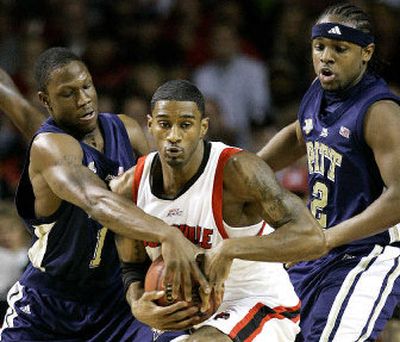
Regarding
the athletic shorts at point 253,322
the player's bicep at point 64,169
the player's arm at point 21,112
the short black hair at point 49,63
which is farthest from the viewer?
the player's arm at point 21,112

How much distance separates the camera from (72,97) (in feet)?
18.3

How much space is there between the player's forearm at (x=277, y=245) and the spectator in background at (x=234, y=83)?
504 cm

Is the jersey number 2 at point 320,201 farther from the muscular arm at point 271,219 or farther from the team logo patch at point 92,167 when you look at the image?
the team logo patch at point 92,167

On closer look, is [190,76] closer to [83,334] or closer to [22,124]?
[22,124]

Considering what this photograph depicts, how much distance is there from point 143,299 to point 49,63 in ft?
5.07

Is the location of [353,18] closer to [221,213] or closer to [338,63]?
[338,63]

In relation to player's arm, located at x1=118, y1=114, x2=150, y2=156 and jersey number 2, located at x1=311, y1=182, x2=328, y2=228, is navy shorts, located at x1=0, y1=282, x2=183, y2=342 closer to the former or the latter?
player's arm, located at x1=118, y1=114, x2=150, y2=156

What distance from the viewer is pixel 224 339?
4.79 meters

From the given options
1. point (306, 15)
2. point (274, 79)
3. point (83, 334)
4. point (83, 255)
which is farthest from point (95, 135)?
point (306, 15)

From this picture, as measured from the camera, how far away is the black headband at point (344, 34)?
18.0ft

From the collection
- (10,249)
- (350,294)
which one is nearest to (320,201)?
(350,294)

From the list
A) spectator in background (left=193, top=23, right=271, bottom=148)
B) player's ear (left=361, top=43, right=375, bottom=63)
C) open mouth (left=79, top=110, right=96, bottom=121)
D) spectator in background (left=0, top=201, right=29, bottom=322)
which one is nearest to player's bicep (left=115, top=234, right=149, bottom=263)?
open mouth (left=79, top=110, right=96, bottom=121)

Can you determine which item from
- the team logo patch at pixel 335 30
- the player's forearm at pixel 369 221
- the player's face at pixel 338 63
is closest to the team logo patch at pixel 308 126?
the player's face at pixel 338 63

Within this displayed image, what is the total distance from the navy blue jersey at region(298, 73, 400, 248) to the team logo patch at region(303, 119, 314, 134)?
2 centimetres
